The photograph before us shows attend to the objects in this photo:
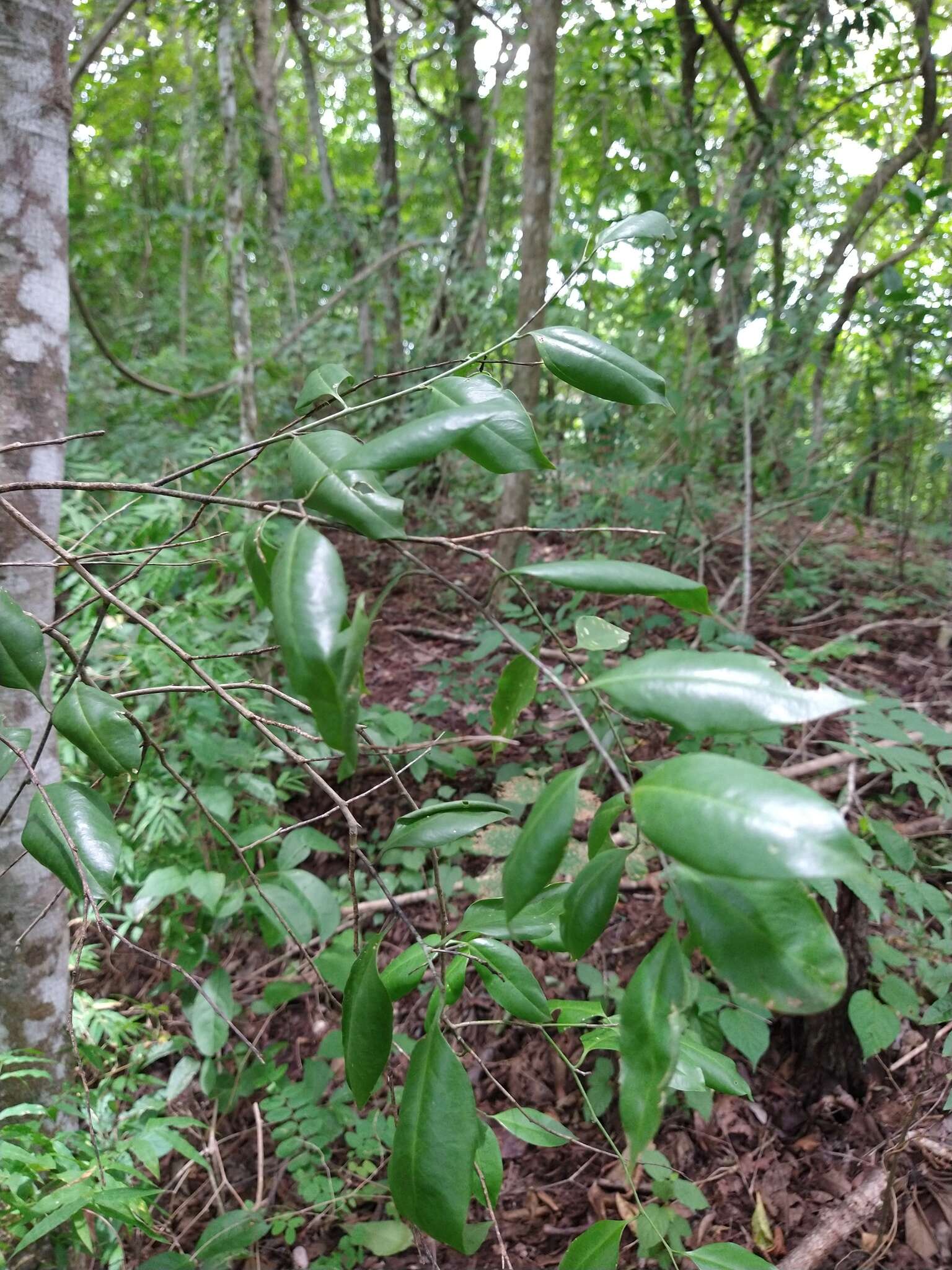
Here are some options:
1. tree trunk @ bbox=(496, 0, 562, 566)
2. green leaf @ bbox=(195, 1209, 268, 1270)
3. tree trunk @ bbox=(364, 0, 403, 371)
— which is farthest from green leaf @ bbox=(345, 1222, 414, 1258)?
tree trunk @ bbox=(364, 0, 403, 371)

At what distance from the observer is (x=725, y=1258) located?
0.83 metres

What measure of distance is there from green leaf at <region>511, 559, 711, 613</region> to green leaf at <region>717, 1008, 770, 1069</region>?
1.30 metres

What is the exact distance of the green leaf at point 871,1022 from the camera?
4.74 feet

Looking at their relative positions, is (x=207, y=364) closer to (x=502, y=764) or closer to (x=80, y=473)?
(x=80, y=473)

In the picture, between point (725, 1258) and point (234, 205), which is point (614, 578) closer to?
point (725, 1258)

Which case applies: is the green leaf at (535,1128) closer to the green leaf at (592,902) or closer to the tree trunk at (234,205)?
the green leaf at (592,902)

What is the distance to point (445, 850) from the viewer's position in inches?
85.1

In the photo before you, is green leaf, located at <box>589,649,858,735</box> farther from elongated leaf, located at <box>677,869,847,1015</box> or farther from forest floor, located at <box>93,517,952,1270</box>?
forest floor, located at <box>93,517,952,1270</box>

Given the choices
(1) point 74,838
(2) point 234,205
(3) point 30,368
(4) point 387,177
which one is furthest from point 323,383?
(4) point 387,177

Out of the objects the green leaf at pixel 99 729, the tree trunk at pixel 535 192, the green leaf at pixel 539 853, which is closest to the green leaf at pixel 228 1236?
the green leaf at pixel 99 729

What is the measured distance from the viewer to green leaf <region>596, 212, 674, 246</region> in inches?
26.7

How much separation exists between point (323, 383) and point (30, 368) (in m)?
0.85

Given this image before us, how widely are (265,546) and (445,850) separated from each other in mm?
1653

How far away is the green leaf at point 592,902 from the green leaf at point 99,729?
43cm
